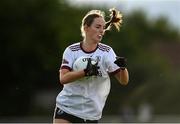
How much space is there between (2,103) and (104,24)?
27449 millimetres

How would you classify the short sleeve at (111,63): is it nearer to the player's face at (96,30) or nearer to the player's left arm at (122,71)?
the player's left arm at (122,71)

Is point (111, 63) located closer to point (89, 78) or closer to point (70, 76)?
point (89, 78)

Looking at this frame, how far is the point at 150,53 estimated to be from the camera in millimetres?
53656

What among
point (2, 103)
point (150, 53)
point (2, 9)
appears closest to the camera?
point (2, 103)

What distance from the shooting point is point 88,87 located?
7.32 meters

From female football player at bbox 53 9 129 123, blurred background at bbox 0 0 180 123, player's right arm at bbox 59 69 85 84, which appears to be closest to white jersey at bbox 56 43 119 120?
female football player at bbox 53 9 129 123

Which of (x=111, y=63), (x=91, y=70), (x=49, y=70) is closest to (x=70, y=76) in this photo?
(x=91, y=70)

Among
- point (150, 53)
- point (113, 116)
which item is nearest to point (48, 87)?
point (113, 116)

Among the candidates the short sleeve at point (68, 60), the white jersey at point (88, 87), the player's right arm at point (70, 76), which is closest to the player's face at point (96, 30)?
the white jersey at point (88, 87)

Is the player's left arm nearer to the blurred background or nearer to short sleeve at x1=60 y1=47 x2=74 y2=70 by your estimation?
short sleeve at x1=60 y1=47 x2=74 y2=70

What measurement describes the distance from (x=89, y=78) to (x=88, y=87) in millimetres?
91

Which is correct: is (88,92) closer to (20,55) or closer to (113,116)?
(113,116)

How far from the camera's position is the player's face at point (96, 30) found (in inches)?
287

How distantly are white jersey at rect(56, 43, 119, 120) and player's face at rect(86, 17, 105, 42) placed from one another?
12 centimetres
